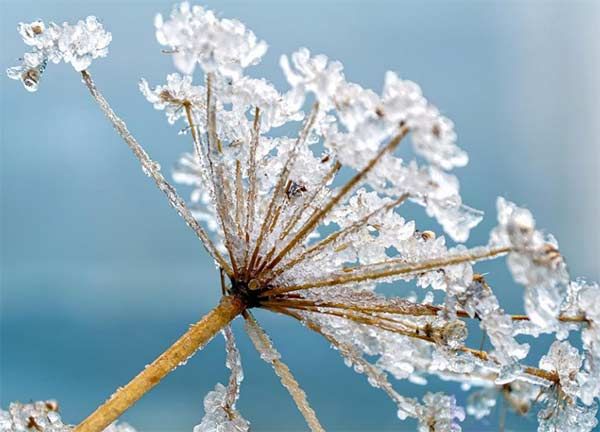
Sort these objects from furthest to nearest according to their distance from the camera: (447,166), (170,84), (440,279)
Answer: (170,84) < (440,279) < (447,166)

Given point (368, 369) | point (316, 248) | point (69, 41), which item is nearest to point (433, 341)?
point (368, 369)

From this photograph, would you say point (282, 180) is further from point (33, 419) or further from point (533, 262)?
point (33, 419)

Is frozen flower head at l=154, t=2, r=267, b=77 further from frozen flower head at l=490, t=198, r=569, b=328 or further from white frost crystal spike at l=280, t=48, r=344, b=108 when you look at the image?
frozen flower head at l=490, t=198, r=569, b=328

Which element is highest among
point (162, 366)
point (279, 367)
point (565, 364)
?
point (565, 364)

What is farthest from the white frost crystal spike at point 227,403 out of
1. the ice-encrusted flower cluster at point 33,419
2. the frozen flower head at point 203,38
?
the frozen flower head at point 203,38

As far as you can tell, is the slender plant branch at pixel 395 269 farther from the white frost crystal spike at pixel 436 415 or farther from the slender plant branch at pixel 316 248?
the white frost crystal spike at pixel 436 415

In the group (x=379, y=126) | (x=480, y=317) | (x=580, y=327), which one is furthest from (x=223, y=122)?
(x=580, y=327)

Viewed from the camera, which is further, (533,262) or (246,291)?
(246,291)

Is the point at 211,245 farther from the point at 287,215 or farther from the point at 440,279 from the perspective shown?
the point at 440,279
